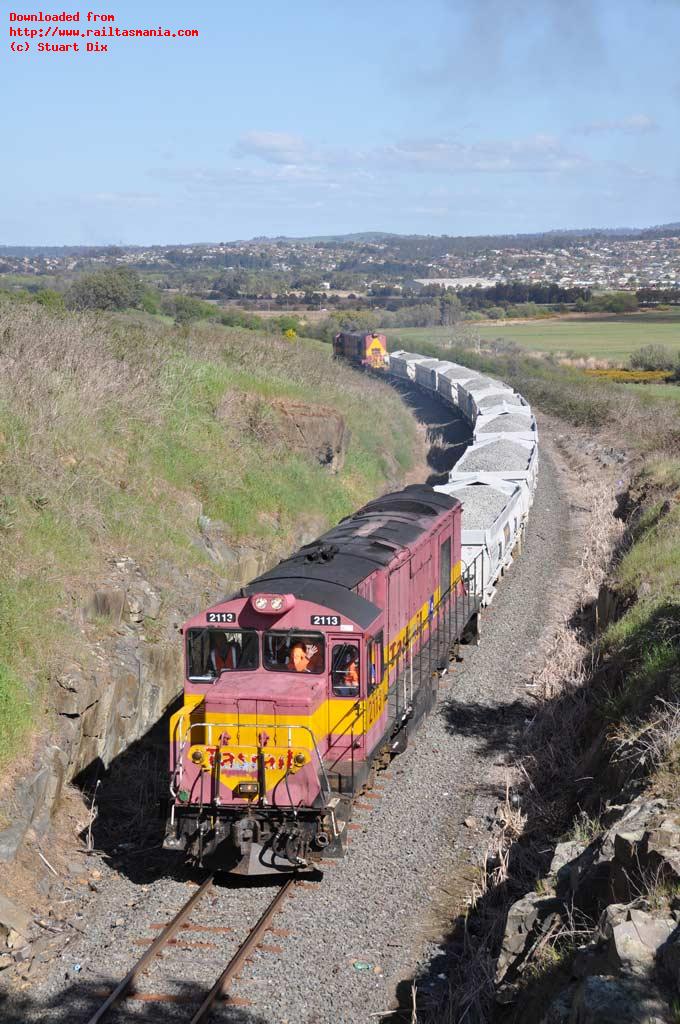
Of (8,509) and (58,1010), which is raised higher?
(8,509)

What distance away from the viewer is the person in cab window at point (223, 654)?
13281 mm

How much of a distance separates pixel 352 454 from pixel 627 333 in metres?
82.5

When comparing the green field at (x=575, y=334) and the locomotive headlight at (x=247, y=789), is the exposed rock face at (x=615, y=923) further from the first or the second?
the green field at (x=575, y=334)

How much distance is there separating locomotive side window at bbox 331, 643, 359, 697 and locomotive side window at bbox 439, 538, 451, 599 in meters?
6.59

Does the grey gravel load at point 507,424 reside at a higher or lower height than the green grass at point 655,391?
higher

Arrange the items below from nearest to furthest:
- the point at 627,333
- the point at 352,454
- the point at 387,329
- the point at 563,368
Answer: the point at 352,454
the point at 563,368
the point at 627,333
the point at 387,329

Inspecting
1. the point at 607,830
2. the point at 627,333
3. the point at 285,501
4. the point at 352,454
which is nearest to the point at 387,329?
the point at 627,333

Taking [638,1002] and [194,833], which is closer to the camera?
[638,1002]

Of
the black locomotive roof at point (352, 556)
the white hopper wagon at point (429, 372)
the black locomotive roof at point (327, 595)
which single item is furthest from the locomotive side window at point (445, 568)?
the white hopper wagon at point (429, 372)

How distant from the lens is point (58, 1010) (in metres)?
10.1

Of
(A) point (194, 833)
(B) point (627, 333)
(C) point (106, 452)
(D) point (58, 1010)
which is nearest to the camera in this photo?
(D) point (58, 1010)

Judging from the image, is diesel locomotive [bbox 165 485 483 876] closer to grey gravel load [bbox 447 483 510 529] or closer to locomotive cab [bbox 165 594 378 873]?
locomotive cab [bbox 165 594 378 873]

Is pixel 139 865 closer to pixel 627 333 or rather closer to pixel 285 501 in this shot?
pixel 285 501

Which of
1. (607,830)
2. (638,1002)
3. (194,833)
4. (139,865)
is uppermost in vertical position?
(638,1002)
